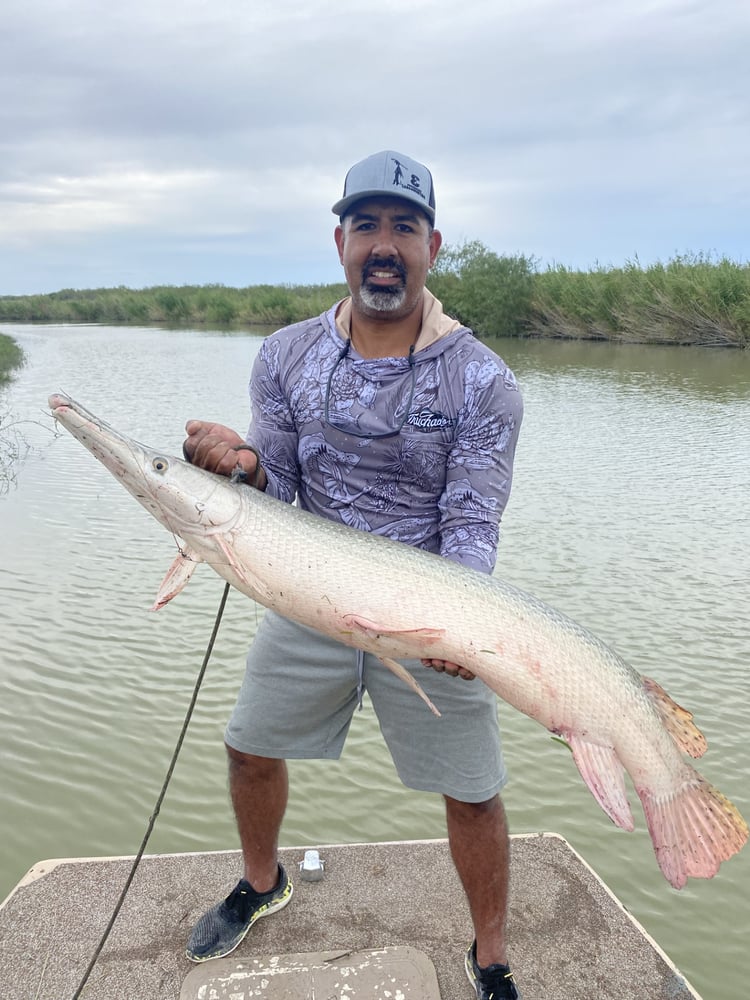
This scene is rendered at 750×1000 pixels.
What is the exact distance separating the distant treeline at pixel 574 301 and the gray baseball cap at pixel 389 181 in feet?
81.8

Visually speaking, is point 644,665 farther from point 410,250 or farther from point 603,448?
point 603,448

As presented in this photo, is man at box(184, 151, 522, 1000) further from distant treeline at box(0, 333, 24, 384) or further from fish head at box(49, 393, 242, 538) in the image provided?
distant treeline at box(0, 333, 24, 384)

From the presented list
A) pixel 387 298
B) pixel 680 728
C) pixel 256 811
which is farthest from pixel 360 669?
pixel 387 298

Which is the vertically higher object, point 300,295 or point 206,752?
point 300,295

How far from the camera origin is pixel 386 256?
2760 mm

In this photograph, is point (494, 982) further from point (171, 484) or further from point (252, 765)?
point (171, 484)

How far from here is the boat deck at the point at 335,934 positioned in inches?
103

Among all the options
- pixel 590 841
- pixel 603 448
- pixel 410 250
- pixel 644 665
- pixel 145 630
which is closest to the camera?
pixel 410 250

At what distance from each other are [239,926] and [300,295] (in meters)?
49.1

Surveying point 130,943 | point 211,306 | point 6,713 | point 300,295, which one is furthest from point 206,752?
point 211,306

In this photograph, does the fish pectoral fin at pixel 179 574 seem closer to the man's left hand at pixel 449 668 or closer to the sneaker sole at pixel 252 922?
the man's left hand at pixel 449 668

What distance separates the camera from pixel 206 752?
457 centimetres

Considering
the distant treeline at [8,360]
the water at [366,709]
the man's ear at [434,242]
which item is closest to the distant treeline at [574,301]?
the water at [366,709]

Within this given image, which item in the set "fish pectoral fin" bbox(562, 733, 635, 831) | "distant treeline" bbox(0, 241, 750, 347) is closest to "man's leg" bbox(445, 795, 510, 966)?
"fish pectoral fin" bbox(562, 733, 635, 831)
